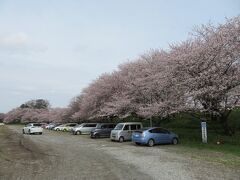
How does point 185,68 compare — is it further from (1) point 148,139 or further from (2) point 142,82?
(2) point 142,82

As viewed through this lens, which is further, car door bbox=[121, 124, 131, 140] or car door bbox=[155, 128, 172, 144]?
car door bbox=[121, 124, 131, 140]

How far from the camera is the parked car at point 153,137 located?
2480 cm

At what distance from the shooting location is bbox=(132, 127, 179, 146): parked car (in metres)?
24.8

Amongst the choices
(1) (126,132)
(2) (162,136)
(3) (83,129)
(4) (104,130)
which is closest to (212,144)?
(2) (162,136)

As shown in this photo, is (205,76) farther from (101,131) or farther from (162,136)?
(101,131)

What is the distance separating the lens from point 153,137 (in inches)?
987

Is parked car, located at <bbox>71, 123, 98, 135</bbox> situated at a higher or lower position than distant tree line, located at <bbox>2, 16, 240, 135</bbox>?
lower

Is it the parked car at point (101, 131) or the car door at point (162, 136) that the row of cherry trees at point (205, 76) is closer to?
the car door at point (162, 136)

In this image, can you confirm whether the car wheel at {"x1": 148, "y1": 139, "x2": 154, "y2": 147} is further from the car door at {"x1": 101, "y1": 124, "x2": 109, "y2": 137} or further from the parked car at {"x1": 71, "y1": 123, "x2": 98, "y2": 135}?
the parked car at {"x1": 71, "y1": 123, "x2": 98, "y2": 135}

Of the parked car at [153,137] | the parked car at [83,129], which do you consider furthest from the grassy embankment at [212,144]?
the parked car at [83,129]

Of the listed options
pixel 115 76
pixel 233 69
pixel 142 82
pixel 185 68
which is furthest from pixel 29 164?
pixel 115 76

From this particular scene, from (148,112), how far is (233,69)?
9.24 meters

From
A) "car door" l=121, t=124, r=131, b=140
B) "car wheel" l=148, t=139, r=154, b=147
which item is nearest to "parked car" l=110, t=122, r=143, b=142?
"car door" l=121, t=124, r=131, b=140

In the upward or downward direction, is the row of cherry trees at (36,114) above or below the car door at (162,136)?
above
